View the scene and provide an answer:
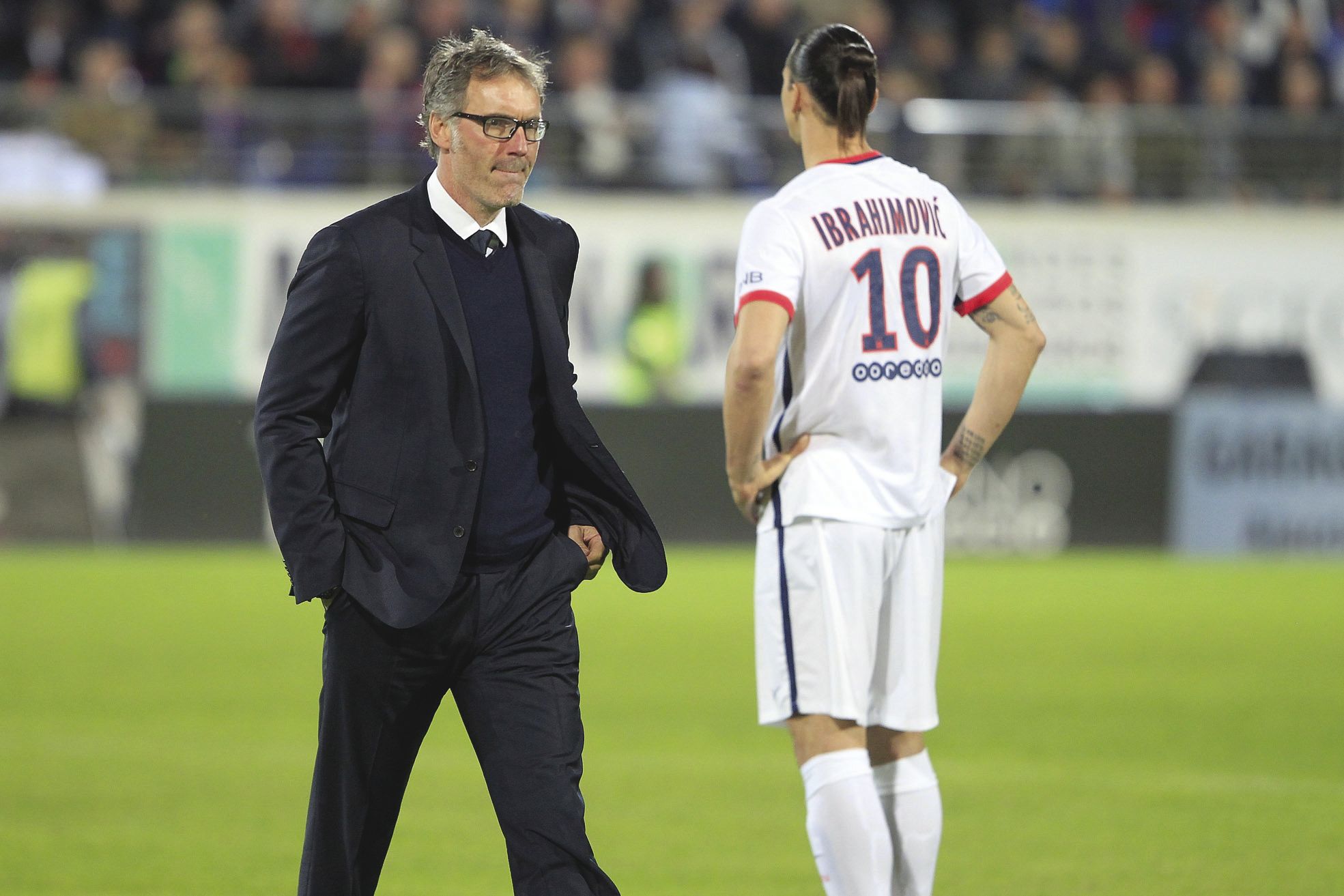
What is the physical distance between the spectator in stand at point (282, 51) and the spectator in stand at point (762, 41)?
3864mm

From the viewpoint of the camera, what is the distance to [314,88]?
52.5 ft

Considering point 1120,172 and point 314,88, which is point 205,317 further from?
point 1120,172

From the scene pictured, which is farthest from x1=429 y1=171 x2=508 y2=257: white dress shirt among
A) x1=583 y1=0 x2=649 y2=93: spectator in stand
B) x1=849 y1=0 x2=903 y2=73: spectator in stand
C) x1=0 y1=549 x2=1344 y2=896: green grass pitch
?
x1=849 y1=0 x2=903 y2=73: spectator in stand

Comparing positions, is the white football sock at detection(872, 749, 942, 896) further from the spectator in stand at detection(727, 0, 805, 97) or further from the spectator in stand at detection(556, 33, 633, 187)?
the spectator in stand at detection(727, 0, 805, 97)

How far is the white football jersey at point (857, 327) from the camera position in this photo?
4.24 m

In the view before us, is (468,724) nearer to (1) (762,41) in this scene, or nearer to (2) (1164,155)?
(2) (1164,155)

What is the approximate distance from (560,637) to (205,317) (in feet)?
39.4

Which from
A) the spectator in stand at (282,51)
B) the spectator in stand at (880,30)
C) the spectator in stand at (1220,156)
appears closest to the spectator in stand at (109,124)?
the spectator in stand at (282,51)

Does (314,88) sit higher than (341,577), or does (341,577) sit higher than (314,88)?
(314,88)

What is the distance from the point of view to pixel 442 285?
386 centimetres

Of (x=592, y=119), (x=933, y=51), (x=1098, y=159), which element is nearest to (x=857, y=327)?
(x=592, y=119)

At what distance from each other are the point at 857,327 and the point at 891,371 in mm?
134

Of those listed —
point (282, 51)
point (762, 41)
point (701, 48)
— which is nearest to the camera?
point (282, 51)

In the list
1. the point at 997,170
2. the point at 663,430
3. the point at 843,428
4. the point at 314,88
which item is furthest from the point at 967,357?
the point at 843,428
